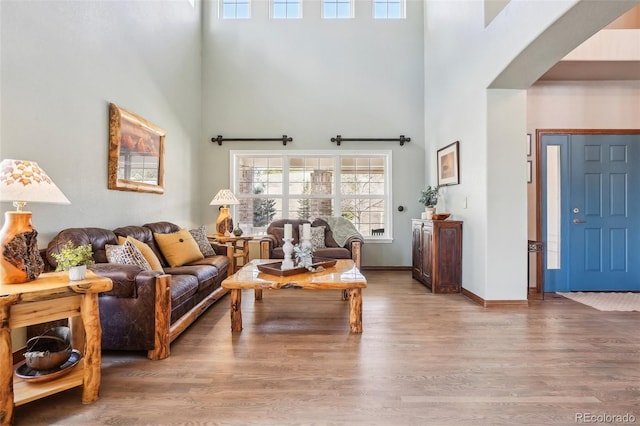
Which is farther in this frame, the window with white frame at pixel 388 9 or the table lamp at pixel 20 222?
the window with white frame at pixel 388 9

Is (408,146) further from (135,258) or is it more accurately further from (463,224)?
(135,258)

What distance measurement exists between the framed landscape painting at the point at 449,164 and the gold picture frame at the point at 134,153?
391cm

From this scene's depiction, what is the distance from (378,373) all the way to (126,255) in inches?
84.1

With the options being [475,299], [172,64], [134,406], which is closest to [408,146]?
[475,299]

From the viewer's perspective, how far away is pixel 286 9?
575cm

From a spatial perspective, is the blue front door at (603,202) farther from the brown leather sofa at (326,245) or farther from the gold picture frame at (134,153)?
the gold picture frame at (134,153)

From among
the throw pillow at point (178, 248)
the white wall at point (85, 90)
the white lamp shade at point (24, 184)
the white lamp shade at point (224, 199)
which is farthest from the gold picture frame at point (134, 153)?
the white lamp shade at point (24, 184)

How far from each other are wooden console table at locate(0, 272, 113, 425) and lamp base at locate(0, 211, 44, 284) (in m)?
0.05

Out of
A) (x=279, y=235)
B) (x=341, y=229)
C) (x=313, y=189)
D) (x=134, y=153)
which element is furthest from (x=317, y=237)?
(x=134, y=153)

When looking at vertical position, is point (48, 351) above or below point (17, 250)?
below

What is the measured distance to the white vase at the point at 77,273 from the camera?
1.83 m

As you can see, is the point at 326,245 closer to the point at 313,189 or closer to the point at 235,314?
the point at 313,189

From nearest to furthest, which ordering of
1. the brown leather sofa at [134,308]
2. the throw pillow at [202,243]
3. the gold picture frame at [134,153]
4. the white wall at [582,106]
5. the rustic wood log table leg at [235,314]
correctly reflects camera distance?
the brown leather sofa at [134,308] < the rustic wood log table leg at [235,314] < the gold picture frame at [134,153] < the white wall at [582,106] < the throw pillow at [202,243]

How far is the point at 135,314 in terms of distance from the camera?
90.7 inches
